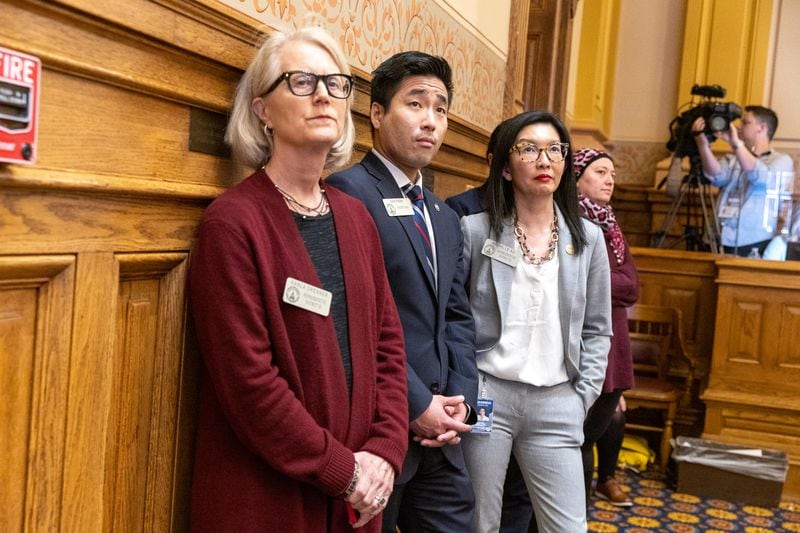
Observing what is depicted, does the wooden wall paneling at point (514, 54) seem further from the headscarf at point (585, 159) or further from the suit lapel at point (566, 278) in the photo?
the suit lapel at point (566, 278)

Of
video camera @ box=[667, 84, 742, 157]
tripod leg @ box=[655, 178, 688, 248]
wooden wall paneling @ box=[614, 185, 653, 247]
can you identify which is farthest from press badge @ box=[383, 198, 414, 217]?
wooden wall paneling @ box=[614, 185, 653, 247]

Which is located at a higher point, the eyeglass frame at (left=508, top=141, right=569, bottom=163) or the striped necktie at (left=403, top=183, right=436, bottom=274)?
the eyeglass frame at (left=508, top=141, right=569, bottom=163)

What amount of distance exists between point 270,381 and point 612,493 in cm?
291

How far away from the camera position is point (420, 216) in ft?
6.29

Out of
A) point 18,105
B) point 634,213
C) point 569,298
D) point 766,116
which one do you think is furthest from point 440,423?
point 634,213

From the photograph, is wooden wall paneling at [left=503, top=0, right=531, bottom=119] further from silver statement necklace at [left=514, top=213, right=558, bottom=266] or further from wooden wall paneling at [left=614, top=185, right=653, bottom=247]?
wooden wall paneling at [left=614, top=185, right=653, bottom=247]

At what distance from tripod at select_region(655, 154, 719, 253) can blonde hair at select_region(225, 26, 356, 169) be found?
480cm

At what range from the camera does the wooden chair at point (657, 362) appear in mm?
4371

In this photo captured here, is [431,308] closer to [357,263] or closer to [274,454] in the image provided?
[357,263]

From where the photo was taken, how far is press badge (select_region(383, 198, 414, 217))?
1823mm

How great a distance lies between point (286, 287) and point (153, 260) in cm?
23

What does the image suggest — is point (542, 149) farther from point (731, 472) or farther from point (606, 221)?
point (731, 472)

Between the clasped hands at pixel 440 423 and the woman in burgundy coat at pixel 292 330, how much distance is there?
0.18 m

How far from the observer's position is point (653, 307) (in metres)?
4.57
